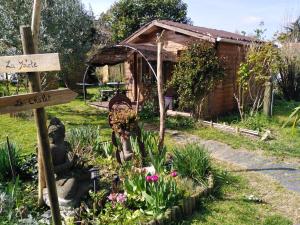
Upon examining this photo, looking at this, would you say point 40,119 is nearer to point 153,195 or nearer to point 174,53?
point 153,195

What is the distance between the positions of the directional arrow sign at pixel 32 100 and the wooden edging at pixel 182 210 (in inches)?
82.7

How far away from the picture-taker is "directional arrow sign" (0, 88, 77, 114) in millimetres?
2689

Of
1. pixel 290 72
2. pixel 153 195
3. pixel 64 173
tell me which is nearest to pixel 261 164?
pixel 153 195

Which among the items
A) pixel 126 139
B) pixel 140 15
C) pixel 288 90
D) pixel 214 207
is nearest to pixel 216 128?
pixel 126 139

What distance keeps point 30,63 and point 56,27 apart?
1068cm

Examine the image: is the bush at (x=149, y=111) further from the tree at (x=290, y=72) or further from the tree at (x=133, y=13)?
the tree at (x=133, y=13)

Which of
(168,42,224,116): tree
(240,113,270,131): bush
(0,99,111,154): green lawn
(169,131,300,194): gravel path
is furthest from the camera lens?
(240,113,270,131): bush

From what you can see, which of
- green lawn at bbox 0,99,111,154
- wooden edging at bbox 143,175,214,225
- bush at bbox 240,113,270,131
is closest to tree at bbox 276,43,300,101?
bush at bbox 240,113,270,131

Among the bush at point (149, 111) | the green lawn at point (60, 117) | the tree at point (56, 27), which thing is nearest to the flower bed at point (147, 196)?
the green lawn at point (60, 117)

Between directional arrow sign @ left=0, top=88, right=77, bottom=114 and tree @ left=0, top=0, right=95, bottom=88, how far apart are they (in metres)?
9.62

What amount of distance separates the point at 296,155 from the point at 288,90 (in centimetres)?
919

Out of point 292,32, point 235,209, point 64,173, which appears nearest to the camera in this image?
point 64,173

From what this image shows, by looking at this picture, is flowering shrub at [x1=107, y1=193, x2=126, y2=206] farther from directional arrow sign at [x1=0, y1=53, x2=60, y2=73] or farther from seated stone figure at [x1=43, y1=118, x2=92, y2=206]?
directional arrow sign at [x1=0, y1=53, x2=60, y2=73]

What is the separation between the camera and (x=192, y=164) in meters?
5.25
